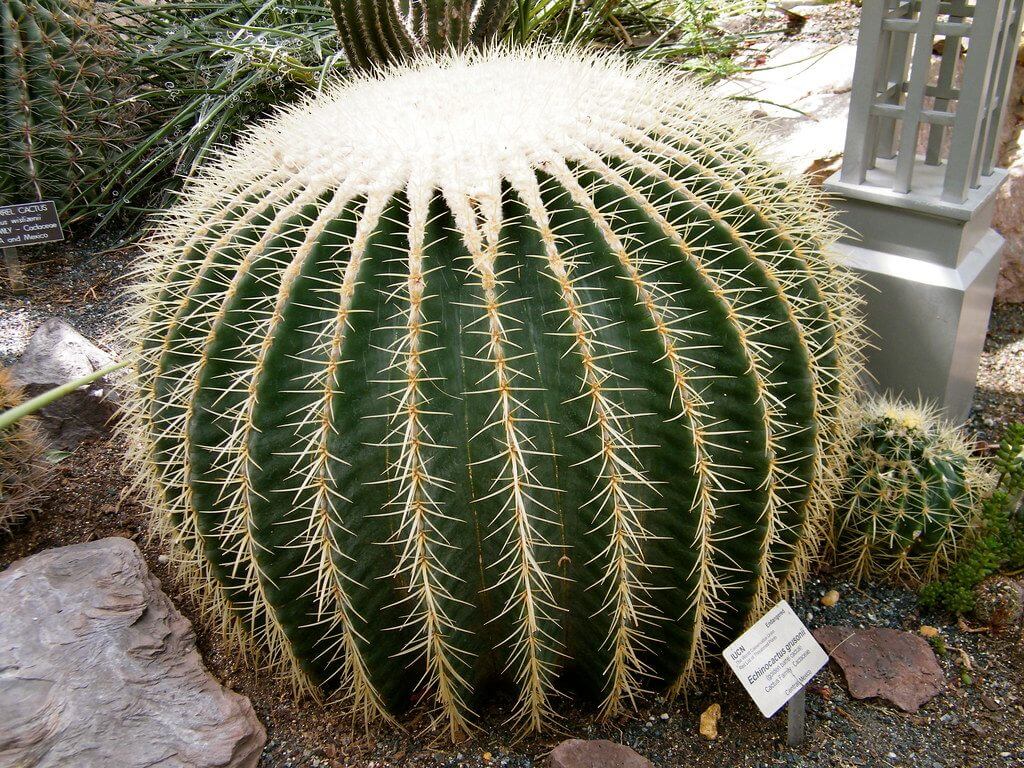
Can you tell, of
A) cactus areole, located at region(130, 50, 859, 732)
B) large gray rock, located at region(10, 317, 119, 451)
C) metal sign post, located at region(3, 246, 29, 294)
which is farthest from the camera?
metal sign post, located at region(3, 246, 29, 294)

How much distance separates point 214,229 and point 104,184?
314cm

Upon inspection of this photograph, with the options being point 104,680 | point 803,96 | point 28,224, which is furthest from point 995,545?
point 28,224

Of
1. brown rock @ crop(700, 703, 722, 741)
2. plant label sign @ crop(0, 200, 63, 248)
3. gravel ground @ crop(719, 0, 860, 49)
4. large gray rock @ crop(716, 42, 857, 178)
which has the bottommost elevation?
brown rock @ crop(700, 703, 722, 741)

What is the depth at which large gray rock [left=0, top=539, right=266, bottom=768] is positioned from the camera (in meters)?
1.88

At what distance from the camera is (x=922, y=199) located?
284 cm

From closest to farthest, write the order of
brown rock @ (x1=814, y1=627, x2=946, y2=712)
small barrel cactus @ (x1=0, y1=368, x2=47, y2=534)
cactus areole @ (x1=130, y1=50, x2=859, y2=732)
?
cactus areole @ (x1=130, y1=50, x2=859, y2=732)
brown rock @ (x1=814, y1=627, x2=946, y2=712)
small barrel cactus @ (x1=0, y1=368, x2=47, y2=534)

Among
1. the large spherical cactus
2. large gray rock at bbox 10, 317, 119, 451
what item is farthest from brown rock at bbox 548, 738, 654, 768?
the large spherical cactus

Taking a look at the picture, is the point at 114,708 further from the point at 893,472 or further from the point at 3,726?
the point at 893,472

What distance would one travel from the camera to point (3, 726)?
1.87 m

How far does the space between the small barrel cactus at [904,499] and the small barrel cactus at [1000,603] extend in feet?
0.41

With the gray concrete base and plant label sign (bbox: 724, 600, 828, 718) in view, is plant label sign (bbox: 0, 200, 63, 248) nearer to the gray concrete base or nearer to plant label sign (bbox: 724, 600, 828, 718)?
the gray concrete base

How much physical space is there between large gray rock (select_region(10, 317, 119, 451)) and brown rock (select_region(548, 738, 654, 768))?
2.03 metres

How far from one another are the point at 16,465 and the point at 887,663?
249cm

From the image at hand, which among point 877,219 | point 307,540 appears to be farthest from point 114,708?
point 877,219
